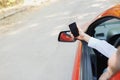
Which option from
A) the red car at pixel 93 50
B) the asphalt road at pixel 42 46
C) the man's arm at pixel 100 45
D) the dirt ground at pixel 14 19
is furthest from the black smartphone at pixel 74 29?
the dirt ground at pixel 14 19

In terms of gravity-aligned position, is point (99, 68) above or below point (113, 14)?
below

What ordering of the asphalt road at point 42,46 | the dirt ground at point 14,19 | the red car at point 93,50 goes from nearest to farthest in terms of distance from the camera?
the red car at point 93,50, the asphalt road at point 42,46, the dirt ground at point 14,19

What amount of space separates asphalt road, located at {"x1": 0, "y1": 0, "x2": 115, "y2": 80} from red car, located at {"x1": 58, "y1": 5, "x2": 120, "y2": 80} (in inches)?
87.3

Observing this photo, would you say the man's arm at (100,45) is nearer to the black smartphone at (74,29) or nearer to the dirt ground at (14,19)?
the black smartphone at (74,29)

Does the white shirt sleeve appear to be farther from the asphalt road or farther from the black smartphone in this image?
the asphalt road

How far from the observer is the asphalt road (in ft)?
20.5

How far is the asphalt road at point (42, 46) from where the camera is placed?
625 centimetres

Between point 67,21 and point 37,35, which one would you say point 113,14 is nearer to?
point 37,35

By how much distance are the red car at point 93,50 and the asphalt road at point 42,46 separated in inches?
87.3

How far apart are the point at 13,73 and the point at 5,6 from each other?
25.7 feet

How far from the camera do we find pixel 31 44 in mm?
8008

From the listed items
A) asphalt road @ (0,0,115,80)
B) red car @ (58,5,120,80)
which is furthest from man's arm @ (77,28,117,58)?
asphalt road @ (0,0,115,80)

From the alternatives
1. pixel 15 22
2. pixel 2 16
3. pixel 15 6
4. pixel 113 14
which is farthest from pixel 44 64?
pixel 15 6

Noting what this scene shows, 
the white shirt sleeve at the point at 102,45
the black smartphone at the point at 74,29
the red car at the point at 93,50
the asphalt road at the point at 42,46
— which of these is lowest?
the asphalt road at the point at 42,46
